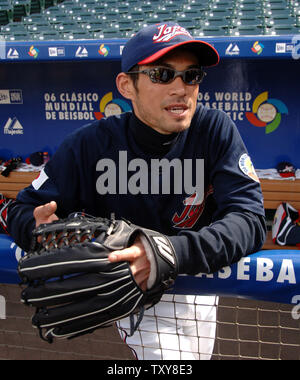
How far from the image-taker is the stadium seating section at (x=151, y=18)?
200 inches

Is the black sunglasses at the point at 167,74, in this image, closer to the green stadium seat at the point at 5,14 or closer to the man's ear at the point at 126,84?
the man's ear at the point at 126,84

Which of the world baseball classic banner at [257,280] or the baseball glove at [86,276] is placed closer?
the baseball glove at [86,276]

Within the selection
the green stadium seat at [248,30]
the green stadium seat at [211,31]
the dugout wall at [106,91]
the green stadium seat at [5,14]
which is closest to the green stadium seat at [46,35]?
the dugout wall at [106,91]

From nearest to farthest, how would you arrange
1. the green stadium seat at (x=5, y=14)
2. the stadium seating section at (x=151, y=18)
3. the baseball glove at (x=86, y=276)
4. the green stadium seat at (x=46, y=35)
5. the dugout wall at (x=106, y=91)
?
1. the baseball glove at (x=86, y=276)
2. the dugout wall at (x=106, y=91)
3. the stadium seating section at (x=151, y=18)
4. the green stadium seat at (x=46, y=35)
5. the green stadium seat at (x=5, y=14)

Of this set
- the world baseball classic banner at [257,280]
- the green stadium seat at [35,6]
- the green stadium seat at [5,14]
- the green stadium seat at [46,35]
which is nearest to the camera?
the world baseball classic banner at [257,280]

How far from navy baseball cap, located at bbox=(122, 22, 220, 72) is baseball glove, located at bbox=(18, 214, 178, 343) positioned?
683 millimetres

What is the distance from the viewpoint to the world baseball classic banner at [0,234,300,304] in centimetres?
99

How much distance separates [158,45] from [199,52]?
0.64 ft

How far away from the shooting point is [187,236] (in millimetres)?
1000

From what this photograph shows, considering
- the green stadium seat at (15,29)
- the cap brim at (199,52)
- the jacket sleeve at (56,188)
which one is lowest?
the jacket sleeve at (56,188)

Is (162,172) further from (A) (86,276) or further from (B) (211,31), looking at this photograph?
(B) (211,31)

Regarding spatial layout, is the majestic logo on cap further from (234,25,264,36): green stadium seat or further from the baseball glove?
(234,25,264,36): green stadium seat
